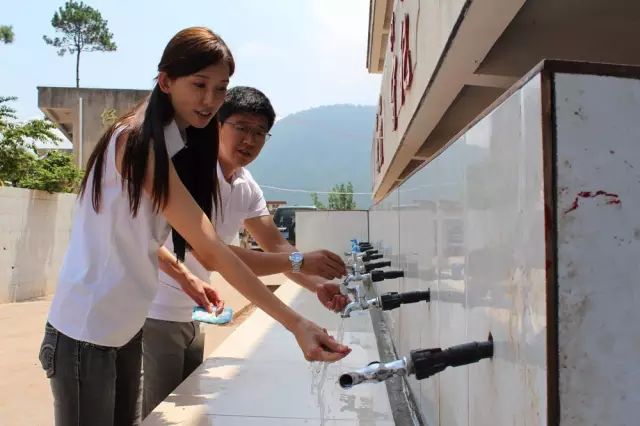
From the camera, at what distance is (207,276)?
2504 mm

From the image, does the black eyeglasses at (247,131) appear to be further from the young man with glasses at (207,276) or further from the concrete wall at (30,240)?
the concrete wall at (30,240)

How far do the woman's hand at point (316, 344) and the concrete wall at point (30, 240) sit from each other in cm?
895

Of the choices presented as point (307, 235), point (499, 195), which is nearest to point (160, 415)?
point (499, 195)

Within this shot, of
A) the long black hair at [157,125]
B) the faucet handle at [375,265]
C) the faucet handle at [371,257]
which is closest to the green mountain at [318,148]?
the faucet handle at [371,257]

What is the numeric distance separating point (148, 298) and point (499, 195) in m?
1.08

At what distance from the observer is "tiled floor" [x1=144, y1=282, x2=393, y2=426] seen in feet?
6.16

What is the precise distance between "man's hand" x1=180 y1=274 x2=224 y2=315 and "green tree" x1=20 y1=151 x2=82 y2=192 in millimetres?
9626

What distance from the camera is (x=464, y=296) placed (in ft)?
3.78

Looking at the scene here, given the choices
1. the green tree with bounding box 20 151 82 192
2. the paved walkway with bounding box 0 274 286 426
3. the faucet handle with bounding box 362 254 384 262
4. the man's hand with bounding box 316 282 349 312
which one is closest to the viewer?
the man's hand with bounding box 316 282 349 312

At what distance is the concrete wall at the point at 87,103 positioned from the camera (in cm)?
1808

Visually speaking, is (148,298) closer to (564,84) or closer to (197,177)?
(197,177)

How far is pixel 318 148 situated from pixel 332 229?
106556 mm

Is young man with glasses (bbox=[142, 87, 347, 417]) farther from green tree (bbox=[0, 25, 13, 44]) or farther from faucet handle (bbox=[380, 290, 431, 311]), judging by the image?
green tree (bbox=[0, 25, 13, 44])

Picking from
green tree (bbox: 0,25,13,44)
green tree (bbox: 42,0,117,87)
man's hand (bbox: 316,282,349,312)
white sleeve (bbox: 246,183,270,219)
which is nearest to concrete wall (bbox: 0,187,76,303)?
white sleeve (bbox: 246,183,270,219)
